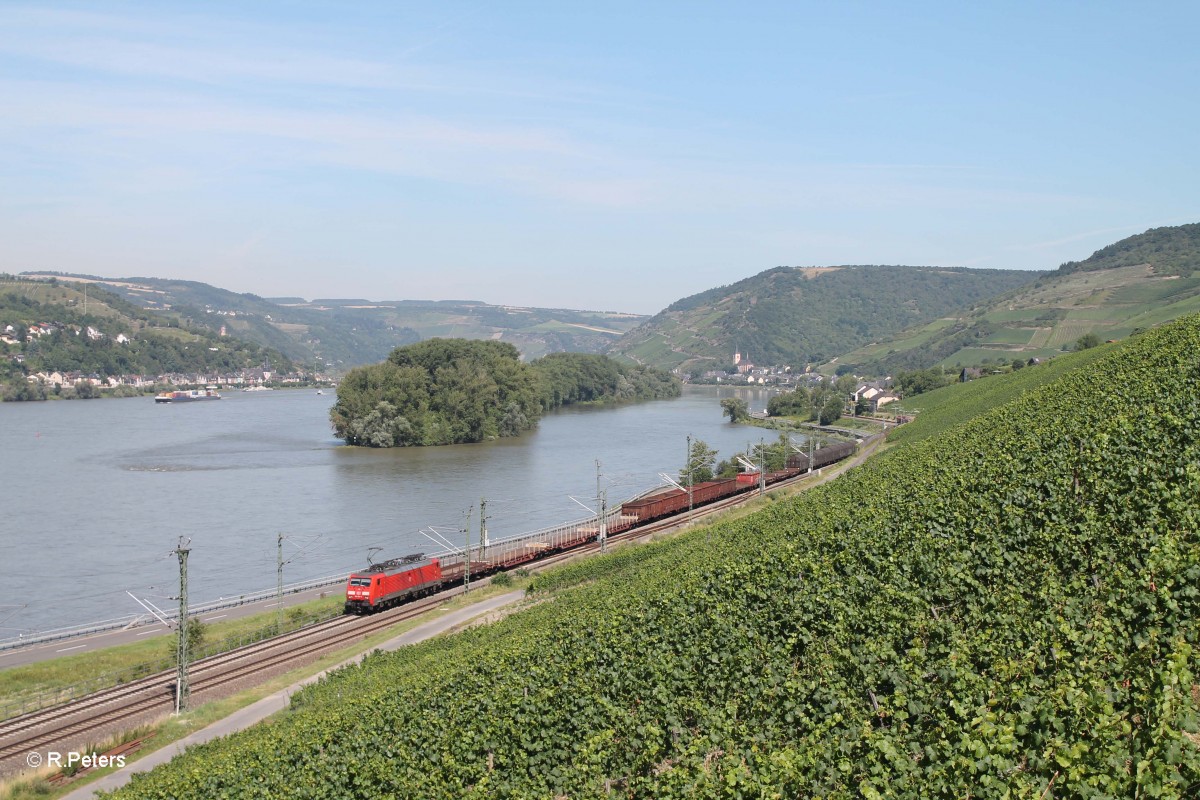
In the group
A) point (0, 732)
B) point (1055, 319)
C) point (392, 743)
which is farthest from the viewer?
point (1055, 319)

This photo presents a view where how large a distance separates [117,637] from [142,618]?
2799 millimetres

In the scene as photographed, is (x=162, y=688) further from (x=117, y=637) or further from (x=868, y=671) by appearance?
(x=868, y=671)

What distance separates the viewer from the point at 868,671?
14.9 metres

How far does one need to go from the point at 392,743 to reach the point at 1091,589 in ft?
44.5

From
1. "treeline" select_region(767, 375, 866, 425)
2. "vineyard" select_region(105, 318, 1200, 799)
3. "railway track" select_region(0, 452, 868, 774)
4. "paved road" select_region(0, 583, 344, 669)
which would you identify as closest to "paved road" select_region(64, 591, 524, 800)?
"vineyard" select_region(105, 318, 1200, 799)

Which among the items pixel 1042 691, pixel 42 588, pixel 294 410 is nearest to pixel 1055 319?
pixel 294 410

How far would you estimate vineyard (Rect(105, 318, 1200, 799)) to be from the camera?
34.4ft

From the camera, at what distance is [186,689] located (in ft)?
96.4

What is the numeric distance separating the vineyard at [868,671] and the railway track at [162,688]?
554cm

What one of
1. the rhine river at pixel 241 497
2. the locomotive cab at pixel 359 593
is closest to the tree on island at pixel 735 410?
the rhine river at pixel 241 497

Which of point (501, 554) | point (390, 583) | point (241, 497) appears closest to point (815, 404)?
point (241, 497)

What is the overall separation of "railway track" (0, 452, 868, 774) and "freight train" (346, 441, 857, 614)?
0.85 metres

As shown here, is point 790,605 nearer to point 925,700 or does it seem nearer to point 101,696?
point 925,700

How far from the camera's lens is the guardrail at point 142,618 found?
132 feet
